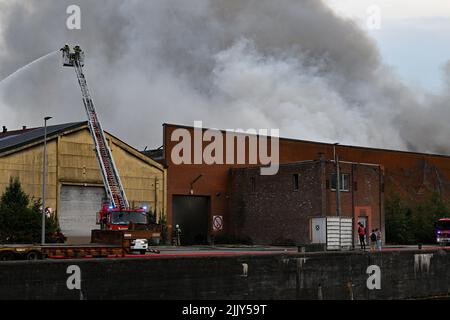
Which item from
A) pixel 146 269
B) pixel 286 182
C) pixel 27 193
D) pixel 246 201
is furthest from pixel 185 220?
pixel 146 269

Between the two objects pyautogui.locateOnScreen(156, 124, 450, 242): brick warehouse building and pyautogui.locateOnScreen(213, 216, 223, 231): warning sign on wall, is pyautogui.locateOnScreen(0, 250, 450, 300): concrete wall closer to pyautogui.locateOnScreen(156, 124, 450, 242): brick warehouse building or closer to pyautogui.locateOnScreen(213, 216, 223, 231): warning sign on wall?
pyautogui.locateOnScreen(156, 124, 450, 242): brick warehouse building

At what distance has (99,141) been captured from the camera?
5612cm

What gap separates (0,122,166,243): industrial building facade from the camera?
5325cm

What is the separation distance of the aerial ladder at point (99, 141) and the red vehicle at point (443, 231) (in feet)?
88.4

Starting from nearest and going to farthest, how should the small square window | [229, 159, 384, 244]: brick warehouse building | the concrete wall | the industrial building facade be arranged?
1. the concrete wall
2. the industrial building facade
3. [229, 159, 384, 244]: brick warehouse building
4. the small square window

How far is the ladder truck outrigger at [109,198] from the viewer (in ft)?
120

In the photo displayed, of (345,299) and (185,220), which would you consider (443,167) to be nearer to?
(185,220)

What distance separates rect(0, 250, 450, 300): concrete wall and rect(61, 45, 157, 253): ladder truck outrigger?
9992mm

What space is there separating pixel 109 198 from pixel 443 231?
28457 mm

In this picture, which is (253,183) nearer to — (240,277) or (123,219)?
(123,219)

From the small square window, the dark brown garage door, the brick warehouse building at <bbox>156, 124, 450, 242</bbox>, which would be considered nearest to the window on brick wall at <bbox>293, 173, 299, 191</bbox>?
the brick warehouse building at <bbox>156, 124, 450, 242</bbox>

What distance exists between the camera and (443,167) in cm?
8625

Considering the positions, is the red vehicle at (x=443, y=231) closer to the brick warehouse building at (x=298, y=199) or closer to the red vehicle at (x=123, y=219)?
the brick warehouse building at (x=298, y=199)

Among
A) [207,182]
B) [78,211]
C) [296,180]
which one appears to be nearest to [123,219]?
[78,211]
